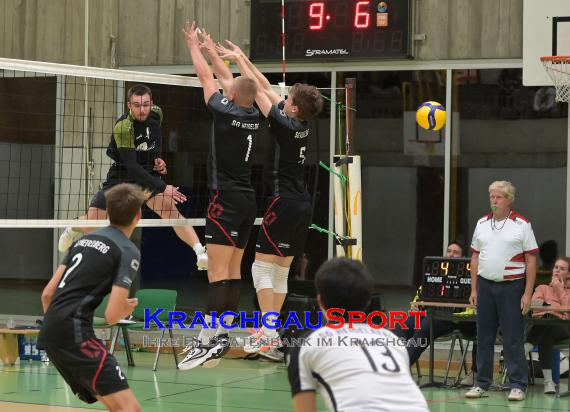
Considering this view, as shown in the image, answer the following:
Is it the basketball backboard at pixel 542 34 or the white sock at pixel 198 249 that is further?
the basketball backboard at pixel 542 34

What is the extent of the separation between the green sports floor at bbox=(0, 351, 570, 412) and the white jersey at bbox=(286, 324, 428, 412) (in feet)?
18.5

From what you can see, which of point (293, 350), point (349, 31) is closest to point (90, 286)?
point (293, 350)

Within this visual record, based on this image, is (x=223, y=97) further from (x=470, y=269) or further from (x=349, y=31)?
(x=349, y=31)

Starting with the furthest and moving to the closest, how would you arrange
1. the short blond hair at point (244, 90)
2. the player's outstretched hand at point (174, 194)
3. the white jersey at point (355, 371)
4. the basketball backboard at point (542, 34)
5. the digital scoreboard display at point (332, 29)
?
the digital scoreboard display at point (332, 29)
the basketball backboard at point (542, 34)
the player's outstretched hand at point (174, 194)
the short blond hair at point (244, 90)
the white jersey at point (355, 371)

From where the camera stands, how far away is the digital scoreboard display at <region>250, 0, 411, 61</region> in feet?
40.8

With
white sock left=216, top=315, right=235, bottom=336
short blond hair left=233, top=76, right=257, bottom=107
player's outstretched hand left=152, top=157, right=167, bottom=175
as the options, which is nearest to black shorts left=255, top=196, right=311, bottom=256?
white sock left=216, top=315, right=235, bottom=336

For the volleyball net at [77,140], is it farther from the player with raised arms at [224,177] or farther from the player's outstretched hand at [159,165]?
the player with raised arms at [224,177]

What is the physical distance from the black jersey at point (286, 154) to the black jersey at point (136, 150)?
1.55 metres

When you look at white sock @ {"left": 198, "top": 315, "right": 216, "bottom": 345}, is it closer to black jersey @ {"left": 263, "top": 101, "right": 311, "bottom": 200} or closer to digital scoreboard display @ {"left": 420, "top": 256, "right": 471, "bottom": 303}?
black jersey @ {"left": 263, "top": 101, "right": 311, "bottom": 200}

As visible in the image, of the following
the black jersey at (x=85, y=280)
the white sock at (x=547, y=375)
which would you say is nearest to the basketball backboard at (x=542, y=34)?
the white sock at (x=547, y=375)

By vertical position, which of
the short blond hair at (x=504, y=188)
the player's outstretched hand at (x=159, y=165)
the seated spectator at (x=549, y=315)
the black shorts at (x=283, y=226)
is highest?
the player's outstretched hand at (x=159, y=165)

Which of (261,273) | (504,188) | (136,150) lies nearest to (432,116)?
(504,188)

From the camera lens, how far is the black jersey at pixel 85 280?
18.8 feet

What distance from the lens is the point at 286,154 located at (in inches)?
329
